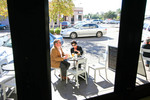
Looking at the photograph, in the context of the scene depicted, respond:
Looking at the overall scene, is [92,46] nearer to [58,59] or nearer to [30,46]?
[58,59]

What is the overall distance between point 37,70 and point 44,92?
0.68ft

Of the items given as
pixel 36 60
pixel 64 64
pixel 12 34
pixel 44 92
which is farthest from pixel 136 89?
pixel 64 64

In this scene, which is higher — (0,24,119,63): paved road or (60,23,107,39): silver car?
(60,23,107,39): silver car

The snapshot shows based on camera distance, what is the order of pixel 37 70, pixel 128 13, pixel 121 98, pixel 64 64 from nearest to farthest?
pixel 37 70, pixel 128 13, pixel 121 98, pixel 64 64

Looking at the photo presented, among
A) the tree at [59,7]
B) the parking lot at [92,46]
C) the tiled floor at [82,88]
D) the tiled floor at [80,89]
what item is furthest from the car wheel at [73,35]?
the tiled floor at [80,89]

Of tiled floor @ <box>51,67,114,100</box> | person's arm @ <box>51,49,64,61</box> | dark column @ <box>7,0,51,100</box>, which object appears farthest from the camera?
person's arm @ <box>51,49,64,61</box>

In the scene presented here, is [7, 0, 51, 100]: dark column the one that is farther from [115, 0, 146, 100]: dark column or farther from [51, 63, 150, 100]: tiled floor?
[51, 63, 150, 100]: tiled floor

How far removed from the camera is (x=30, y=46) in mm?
999

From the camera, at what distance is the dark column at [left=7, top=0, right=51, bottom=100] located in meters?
0.93

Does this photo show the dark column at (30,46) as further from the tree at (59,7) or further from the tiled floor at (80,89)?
the tree at (59,7)

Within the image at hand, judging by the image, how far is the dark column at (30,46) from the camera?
93cm

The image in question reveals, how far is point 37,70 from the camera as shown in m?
1.06

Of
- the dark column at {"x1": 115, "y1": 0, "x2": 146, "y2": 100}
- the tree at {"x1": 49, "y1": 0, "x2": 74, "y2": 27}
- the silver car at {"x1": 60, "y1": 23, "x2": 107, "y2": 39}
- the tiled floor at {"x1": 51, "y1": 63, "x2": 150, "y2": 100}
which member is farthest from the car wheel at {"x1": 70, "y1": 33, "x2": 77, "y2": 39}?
the dark column at {"x1": 115, "y1": 0, "x2": 146, "y2": 100}

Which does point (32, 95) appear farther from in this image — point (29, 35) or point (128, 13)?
point (128, 13)
